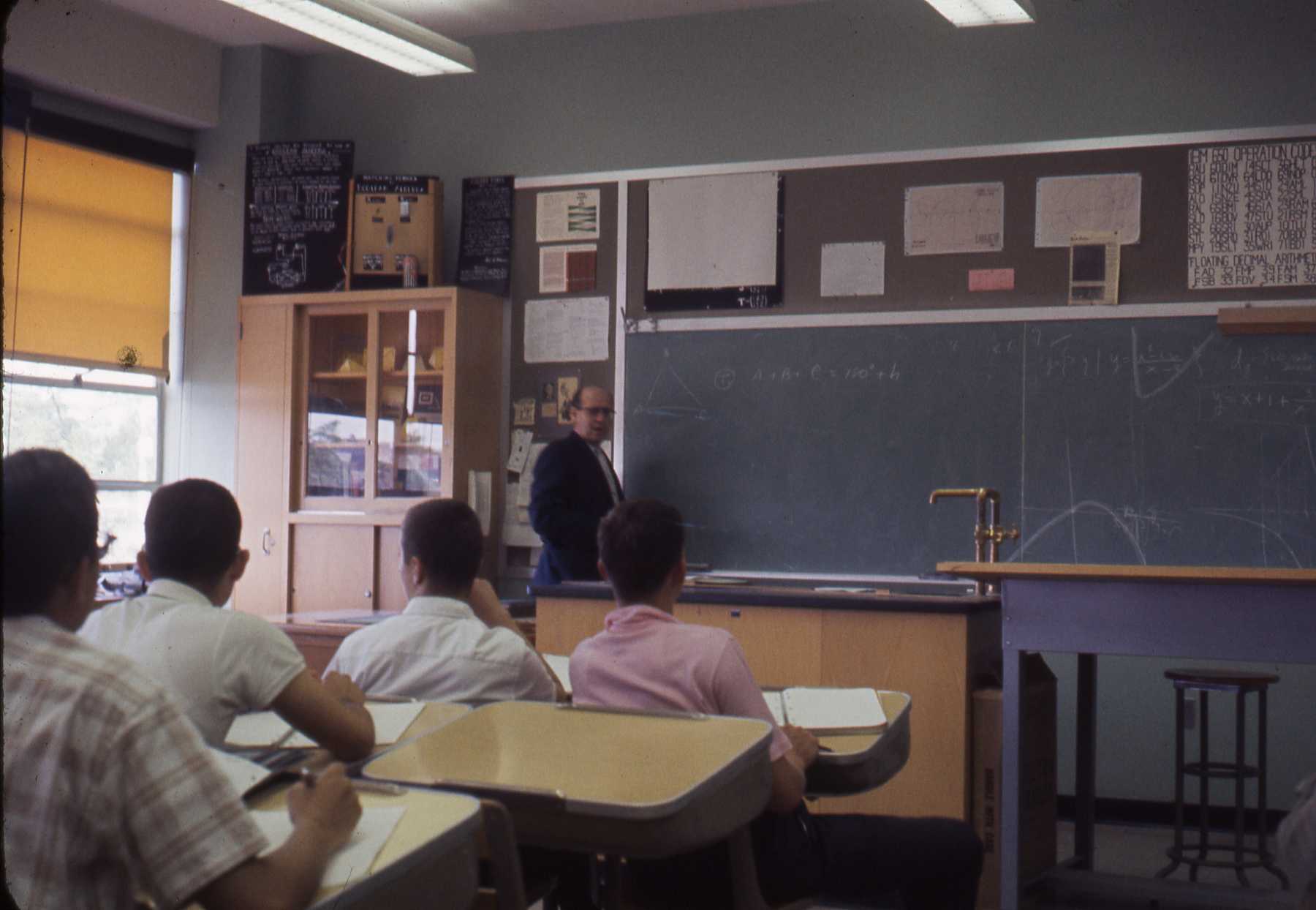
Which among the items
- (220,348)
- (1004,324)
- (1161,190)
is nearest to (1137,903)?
(1004,324)

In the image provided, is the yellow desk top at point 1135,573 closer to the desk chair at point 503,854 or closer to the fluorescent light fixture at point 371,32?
the desk chair at point 503,854

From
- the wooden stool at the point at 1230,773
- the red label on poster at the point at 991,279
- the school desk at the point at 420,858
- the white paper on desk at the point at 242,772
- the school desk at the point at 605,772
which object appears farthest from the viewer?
the red label on poster at the point at 991,279

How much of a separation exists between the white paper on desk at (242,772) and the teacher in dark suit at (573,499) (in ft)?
12.5

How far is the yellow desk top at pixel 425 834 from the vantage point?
45.6 inches

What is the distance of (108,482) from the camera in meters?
6.05

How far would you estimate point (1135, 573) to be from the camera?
3.08 metres

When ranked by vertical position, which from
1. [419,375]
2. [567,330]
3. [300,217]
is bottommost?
[419,375]

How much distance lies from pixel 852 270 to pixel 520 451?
1.60m

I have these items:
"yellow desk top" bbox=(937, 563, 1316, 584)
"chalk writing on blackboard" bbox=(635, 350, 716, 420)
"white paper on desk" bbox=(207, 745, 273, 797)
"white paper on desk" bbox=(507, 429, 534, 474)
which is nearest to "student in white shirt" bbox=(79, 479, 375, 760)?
"white paper on desk" bbox=(207, 745, 273, 797)

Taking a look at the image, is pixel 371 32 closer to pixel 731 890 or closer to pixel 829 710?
pixel 829 710

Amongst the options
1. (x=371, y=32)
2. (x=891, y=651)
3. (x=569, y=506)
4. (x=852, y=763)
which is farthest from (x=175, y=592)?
(x=371, y=32)

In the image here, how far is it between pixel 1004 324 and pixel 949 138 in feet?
2.48

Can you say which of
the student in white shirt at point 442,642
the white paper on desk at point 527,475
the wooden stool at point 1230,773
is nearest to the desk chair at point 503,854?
the student in white shirt at point 442,642

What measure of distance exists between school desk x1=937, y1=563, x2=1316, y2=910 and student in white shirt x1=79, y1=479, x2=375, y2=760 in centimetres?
178
